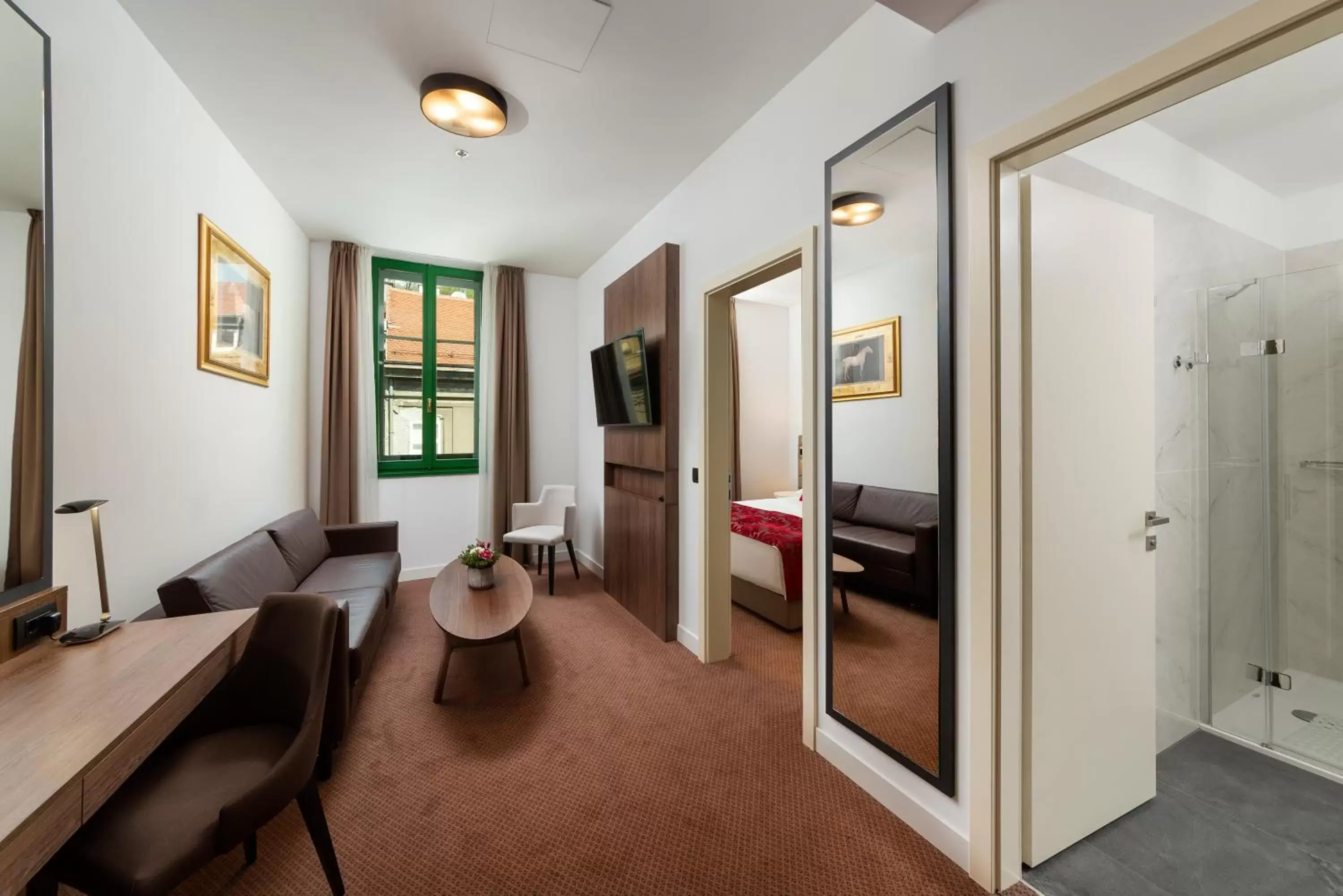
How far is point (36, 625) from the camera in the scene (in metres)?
1.36

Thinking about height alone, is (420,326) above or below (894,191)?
above

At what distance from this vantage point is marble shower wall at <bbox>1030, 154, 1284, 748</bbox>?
80.7 inches

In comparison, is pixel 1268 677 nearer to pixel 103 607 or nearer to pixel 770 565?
pixel 770 565

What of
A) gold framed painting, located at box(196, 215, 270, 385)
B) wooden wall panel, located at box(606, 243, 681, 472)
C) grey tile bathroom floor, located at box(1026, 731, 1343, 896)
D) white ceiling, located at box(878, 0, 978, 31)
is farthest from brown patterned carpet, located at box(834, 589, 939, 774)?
gold framed painting, located at box(196, 215, 270, 385)

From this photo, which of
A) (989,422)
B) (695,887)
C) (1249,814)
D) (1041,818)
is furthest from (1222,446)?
(695,887)

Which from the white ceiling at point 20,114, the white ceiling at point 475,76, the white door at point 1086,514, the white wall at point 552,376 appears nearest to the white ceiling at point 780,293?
the white wall at point 552,376

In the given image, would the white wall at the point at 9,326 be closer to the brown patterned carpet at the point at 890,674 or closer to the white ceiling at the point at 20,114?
the white ceiling at the point at 20,114

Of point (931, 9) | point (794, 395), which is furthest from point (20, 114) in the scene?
point (794, 395)

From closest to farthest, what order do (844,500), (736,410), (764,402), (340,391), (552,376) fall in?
(844,500) < (340,391) < (552,376) < (736,410) < (764,402)

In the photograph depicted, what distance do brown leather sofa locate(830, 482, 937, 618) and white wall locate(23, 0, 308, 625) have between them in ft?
8.99

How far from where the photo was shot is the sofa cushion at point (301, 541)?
10.1 ft

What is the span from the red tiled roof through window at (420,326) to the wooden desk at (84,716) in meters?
3.62

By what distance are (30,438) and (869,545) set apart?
9.29 feet

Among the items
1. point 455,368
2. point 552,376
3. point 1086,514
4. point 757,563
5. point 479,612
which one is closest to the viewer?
point 1086,514
